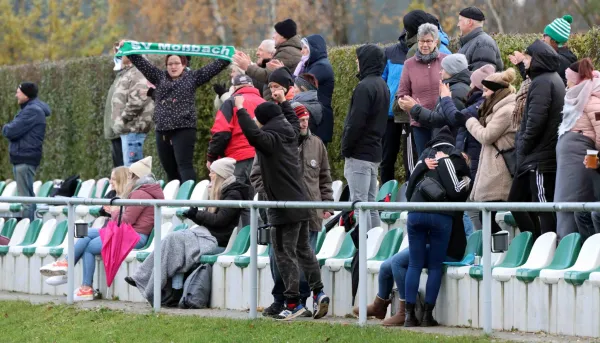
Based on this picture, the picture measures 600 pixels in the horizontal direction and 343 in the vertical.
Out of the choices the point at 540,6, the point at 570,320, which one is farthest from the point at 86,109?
the point at 540,6

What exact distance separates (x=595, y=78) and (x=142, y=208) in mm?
5064

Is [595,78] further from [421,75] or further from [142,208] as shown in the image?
[142,208]

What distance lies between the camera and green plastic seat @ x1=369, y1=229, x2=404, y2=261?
1303 centimetres

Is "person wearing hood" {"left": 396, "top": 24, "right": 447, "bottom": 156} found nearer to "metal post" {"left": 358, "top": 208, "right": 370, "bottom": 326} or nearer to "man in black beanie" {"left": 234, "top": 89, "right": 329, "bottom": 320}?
"man in black beanie" {"left": 234, "top": 89, "right": 329, "bottom": 320}

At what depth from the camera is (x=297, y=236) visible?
12820 millimetres

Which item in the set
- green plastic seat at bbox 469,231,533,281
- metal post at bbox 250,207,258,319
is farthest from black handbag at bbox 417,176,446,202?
metal post at bbox 250,207,258,319

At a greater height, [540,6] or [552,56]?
[540,6]

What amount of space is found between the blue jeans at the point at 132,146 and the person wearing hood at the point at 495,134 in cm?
713

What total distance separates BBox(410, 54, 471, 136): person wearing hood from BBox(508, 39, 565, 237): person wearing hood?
1.28 metres

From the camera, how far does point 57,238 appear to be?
16.7 m

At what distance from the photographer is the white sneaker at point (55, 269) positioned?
15375 mm

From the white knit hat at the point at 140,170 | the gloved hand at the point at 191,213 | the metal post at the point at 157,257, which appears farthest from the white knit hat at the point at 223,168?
the white knit hat at the point at 140,170

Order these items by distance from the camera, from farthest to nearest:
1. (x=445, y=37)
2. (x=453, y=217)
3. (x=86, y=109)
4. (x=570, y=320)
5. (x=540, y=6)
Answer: (x=540, y=6) < (x=86, y=109) < (x=445, y=37) < (x=453, y=217) < (x=570, y=320)

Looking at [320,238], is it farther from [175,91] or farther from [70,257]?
[175,91]
